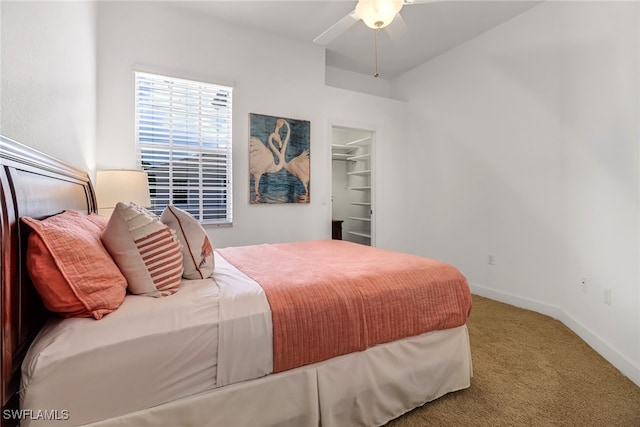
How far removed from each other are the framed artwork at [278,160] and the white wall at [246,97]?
8cm

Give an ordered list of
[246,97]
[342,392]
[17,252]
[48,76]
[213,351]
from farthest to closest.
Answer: [246,97] → [48,76] → [342,392] → [213,351] → [17,252]

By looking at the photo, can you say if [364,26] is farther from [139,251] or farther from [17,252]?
[17,252]

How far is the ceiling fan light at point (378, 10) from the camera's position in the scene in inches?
71.7

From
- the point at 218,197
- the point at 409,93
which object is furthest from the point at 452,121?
the point at 218,197

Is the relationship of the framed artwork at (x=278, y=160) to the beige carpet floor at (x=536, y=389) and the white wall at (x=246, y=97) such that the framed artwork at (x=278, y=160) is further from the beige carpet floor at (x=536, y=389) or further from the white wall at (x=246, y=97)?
the beige carpet floor at (x=536, y=389)

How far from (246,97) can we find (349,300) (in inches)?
110

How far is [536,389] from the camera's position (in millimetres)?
1734

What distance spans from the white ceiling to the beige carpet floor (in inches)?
98.7

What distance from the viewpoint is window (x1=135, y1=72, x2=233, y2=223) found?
297cm

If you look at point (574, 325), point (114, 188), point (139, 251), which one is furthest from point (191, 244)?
point (574, 325)

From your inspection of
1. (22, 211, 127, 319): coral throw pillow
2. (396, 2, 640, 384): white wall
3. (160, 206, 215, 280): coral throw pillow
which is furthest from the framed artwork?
(22, 211, 127, 319): coral throw pillow

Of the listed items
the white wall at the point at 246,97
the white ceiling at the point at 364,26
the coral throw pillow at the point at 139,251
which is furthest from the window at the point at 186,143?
the coral throw pillow at the point at 139,251

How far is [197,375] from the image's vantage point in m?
1.07

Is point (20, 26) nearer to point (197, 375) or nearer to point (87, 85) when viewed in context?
point (87, 85)
